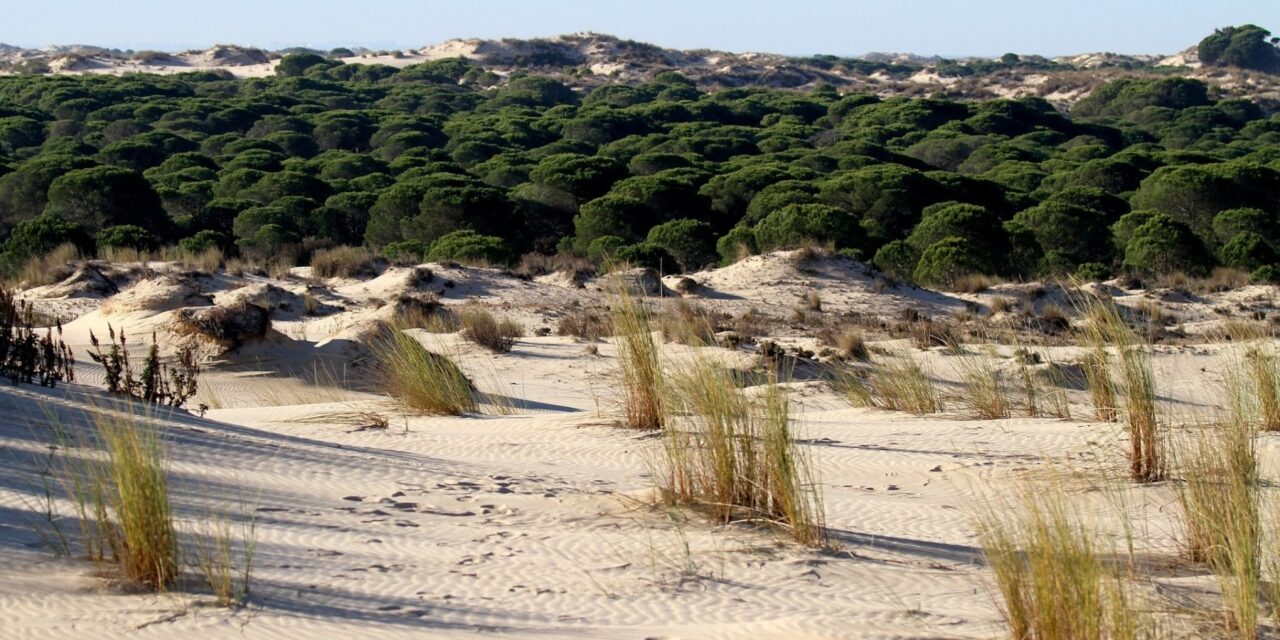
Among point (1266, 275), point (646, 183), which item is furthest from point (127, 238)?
point (1266, 275)

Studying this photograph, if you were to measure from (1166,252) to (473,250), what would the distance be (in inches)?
517

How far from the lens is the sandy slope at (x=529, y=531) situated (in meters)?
3.99

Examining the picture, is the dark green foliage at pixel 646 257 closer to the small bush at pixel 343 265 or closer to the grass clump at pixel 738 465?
the small bush at pixel 343 265

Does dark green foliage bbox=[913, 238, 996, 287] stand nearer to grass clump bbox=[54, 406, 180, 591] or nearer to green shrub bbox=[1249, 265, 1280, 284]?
green shrub bbox=[1249, 265, 1280, 284]

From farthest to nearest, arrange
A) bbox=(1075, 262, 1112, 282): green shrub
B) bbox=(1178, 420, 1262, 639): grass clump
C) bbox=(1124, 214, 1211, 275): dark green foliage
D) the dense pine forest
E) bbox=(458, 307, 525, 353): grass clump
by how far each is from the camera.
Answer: the dense pine forest → bbox=(1124, 214, 1211, 275): dark green foliage → bbox=(1075, 262, 1112, 282): green shrub → bbox=(458, 307, 525, 353): grass clump → bbox=(1178, 420, 1262, 639): grass clump

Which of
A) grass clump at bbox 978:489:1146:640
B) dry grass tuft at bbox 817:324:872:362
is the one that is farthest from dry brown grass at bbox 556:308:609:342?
grass clump at bbox 978:489:1146:640

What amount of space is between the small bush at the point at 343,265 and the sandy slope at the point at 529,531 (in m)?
11.8

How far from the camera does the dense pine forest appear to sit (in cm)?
2545

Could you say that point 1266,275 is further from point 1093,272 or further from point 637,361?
point 637,361

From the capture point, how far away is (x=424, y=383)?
9180mm

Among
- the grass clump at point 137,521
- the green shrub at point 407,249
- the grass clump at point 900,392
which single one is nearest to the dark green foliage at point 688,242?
the green shrub at point 407,249

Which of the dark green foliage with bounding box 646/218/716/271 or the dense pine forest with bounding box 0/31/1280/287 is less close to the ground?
the dense pine forest with bounding box 0/31/1280/287

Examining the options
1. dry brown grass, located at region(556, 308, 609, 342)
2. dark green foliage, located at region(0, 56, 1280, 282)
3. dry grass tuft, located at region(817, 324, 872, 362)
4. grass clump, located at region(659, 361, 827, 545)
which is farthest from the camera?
dark green foliage, located at region(0, 56, 1280, 282)

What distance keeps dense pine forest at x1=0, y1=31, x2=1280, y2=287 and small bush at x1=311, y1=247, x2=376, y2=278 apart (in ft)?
8.03
